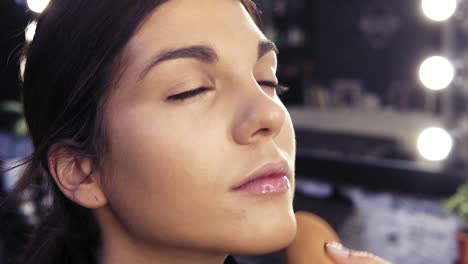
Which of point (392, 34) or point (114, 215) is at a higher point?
point (114, 215)

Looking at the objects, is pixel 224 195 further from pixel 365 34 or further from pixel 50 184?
pixel 365 34

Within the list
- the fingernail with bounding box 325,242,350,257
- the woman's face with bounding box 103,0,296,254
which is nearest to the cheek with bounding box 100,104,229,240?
the woman's face with bounding box 103,0,296,254

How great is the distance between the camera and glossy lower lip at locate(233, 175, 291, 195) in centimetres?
59

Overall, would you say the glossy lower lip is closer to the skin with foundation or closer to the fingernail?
the skin with foundation

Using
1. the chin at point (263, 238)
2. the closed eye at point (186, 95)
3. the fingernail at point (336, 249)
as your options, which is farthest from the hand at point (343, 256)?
the closed eye at point (186, 95)

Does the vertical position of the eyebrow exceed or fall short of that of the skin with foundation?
it exceeds it

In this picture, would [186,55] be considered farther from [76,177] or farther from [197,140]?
[76,177]

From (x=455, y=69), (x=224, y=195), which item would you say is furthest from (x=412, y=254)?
(x=224, y=195)

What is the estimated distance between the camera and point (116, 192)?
0.65 meters

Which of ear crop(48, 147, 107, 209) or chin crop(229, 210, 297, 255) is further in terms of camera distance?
ear crop(48, 147, 107, 209)

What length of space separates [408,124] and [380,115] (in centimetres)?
31

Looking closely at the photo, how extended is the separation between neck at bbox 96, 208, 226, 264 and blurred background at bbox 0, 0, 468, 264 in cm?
24

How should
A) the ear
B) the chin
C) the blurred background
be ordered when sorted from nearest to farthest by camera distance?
the chin < the ear < the blurred background

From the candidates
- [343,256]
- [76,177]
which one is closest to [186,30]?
[76,177]
